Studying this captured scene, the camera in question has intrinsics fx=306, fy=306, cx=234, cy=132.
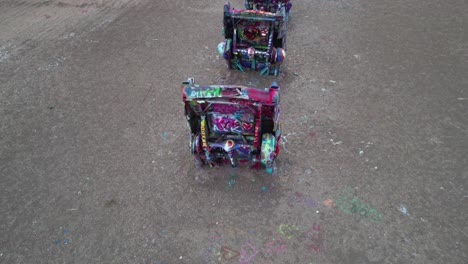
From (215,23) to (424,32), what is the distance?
5.06m

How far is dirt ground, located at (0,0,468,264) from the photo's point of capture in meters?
3.53

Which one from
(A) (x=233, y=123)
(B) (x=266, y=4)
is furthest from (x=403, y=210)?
(B) (x=266, y=4)

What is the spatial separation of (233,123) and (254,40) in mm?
2804

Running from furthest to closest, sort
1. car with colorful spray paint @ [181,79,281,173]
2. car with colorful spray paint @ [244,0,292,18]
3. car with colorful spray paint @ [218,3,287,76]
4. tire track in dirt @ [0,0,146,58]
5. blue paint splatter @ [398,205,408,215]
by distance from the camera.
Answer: tire track in dirt @ [0,0,146,58], car with colorful spray paint @ [244,0,292,18], car with colorful spray paint @ [218,3,287,76], blue paint splatter @ [398,205,408,215], car with colorful spray paint @ [181,79,281,173]

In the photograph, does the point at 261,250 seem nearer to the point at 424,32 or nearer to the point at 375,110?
the point at 375,110

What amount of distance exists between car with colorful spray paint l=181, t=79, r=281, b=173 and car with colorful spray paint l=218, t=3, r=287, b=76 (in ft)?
7.53

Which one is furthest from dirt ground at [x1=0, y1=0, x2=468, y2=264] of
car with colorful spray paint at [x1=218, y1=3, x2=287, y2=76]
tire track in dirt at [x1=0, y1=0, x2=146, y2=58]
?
car with colorful spray paint at [x1=218, y1=3, x2=287, y2=76]

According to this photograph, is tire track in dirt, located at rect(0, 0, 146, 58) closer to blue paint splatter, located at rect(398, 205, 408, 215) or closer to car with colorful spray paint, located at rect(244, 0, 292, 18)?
car with colorful spray paint, located at rect(244, 0, 292, 18)

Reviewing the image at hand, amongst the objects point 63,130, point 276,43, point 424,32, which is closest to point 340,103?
point 276,43

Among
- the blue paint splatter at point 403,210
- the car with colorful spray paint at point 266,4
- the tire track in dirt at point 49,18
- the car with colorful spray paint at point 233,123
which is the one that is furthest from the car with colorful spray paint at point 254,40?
the tire track in dirt at point 49,18

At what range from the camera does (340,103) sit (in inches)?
210

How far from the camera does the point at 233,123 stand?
3900mm

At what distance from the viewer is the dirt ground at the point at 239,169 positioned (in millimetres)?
3531

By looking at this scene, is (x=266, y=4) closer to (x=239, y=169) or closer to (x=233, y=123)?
(x=233, y=123)
